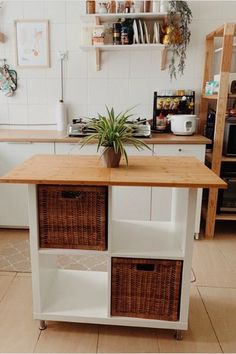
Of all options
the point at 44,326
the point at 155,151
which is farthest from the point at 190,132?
the point at 44,326

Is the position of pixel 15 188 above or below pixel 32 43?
below

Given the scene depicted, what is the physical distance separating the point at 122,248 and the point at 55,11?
2445mm

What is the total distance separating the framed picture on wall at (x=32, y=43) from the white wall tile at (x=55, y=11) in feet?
0.22

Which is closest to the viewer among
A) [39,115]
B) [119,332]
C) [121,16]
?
[119,332]

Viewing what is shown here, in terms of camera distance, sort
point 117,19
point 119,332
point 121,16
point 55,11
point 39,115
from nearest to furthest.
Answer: point 119,332, point 121,16, point 117,19, point 55,11, point 39,115

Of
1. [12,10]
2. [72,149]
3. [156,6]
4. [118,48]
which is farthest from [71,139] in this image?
[12,10]

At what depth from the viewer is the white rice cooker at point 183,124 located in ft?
8.97

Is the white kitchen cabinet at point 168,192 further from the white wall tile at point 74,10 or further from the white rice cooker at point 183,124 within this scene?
the white wall tile at point 74,10

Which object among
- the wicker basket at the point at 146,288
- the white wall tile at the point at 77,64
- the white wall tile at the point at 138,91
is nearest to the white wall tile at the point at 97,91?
the white wall tile at the point at 77,64

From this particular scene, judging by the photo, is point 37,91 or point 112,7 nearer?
point 112,7

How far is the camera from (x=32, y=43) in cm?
301

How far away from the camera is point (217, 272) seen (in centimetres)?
229

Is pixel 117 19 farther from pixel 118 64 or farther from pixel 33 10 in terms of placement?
pixel 33 10

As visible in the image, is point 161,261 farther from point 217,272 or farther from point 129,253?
point 217,272
